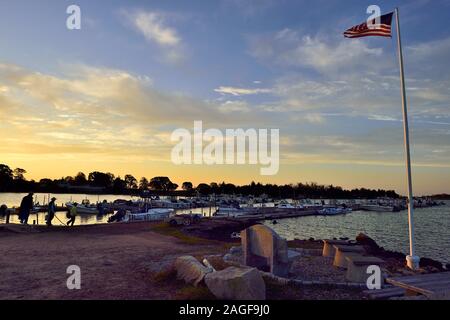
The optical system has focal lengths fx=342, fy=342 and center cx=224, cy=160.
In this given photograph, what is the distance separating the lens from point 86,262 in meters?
13.7

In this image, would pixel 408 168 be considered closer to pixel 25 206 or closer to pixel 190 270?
pixel 190 270

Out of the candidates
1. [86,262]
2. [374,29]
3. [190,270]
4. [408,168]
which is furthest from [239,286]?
[374,29]

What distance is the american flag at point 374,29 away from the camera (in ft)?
46.9

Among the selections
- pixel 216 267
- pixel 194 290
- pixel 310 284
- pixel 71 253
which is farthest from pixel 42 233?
pixel 310 284

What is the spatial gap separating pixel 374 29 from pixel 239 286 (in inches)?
475

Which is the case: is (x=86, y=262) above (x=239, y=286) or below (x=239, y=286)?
below

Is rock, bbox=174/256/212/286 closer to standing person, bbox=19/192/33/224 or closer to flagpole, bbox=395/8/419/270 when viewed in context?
flagpole, bbox=395/8/419/270

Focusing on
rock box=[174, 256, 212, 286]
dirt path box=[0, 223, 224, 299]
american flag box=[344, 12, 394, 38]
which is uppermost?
american flag box=[344, 12, 394, 38]

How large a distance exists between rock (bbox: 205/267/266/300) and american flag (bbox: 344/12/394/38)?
37.0 feet

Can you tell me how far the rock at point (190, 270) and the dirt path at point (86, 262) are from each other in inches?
27.1

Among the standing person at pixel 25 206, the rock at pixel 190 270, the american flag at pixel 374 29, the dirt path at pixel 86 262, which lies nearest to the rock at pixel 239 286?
the rock at pixel 190 270

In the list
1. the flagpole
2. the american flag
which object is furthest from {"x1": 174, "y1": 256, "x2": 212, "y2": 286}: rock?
the american flag

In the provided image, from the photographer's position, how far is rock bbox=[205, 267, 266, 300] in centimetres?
836
